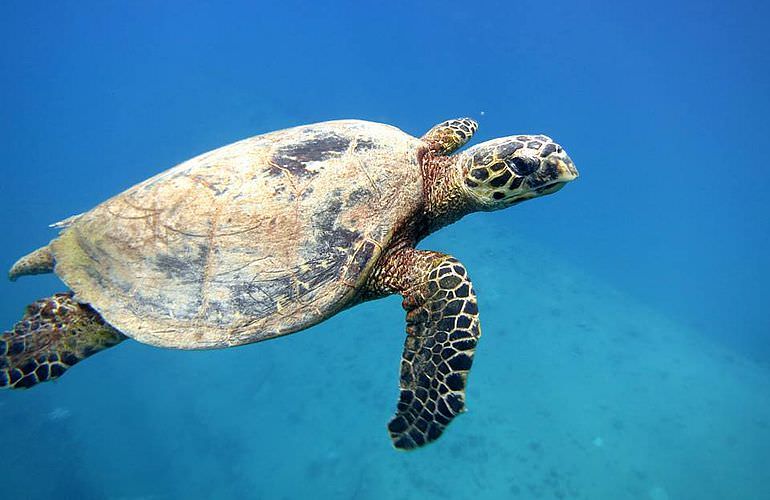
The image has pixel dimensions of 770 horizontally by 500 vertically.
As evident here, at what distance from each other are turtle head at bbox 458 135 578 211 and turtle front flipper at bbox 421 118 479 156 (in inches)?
30.8

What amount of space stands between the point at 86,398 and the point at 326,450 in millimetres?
9599

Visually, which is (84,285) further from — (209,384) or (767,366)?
(767,366)

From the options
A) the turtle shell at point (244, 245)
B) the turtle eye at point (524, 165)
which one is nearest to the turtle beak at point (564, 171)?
the turtle eye at point (524, 165)

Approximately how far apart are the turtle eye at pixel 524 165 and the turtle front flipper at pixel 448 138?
126 cm

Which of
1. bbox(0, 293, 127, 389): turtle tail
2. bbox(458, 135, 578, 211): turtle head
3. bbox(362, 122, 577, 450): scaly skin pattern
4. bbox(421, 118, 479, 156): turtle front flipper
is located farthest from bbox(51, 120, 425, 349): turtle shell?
bbox(421, 118, 479, 156): turtle front flipper

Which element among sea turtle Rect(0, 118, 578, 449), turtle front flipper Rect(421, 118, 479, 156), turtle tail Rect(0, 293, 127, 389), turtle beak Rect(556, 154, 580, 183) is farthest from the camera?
turtle front flipper Rect(421, 118, 479, 156)

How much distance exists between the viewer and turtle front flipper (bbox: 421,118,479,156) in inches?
213

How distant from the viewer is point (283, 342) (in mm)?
14711

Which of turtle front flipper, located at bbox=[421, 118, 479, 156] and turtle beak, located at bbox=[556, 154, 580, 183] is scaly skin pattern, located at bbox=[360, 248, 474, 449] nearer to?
turtle beak, located at bbox=[556, 154, 580, 183]

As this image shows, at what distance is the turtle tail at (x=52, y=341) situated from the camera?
13.3 feet

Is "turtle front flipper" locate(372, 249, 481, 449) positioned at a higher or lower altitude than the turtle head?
lower

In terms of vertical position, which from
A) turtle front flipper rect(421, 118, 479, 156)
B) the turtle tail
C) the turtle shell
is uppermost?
turtle front flipper rect(421, 118, 479, 156)

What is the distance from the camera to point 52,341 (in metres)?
4.12

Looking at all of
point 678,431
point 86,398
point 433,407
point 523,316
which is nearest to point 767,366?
point 678,431
